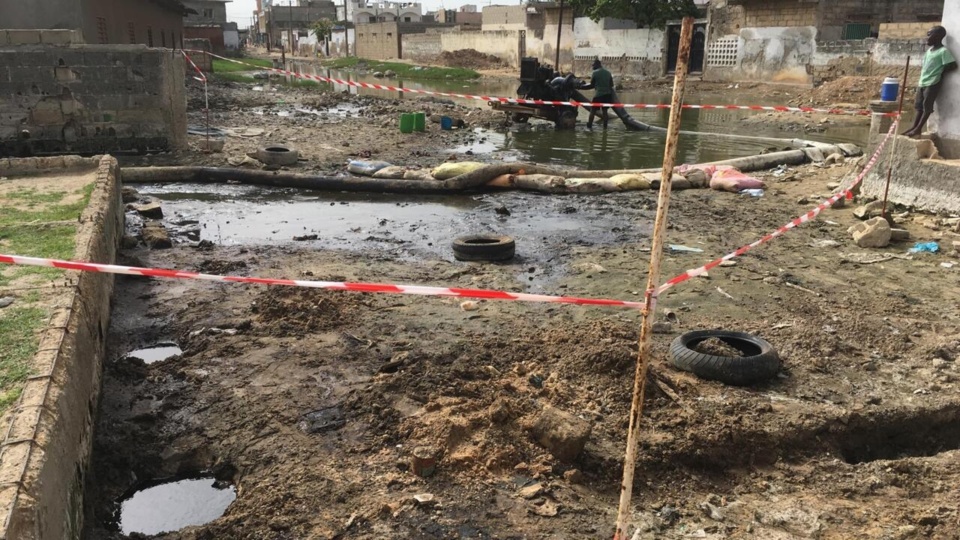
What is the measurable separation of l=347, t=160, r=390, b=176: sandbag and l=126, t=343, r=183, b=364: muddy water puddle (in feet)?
22.3

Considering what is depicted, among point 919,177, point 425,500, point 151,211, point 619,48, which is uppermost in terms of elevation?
point 619,48

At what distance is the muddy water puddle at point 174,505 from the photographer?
395 centimetres

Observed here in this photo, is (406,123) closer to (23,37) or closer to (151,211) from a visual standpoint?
(23,37)

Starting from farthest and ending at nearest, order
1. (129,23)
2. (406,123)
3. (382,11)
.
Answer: (382,11), (129,23), (406,123)

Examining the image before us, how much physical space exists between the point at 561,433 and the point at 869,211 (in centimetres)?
725

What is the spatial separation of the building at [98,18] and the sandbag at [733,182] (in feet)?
48.9

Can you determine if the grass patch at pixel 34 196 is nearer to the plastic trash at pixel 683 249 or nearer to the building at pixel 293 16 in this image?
the plastic trash at pixel 683 249

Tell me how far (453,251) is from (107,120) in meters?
8.59

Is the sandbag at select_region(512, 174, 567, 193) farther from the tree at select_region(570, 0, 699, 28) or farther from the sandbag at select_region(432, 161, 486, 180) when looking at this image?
the tree at select_region(570, 0, 699, 28)

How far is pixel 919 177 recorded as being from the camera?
9.66 meters

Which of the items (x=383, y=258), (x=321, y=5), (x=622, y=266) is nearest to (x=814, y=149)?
(x=622, y=266)

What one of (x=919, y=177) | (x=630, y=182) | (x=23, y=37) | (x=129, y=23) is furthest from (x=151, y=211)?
(x=129, y=23)

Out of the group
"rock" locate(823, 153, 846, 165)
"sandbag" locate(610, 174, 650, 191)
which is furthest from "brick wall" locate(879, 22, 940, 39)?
A: "sandbag" locate(610, 174, 650, 191)

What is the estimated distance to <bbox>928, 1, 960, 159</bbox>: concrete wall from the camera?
9.38 m
